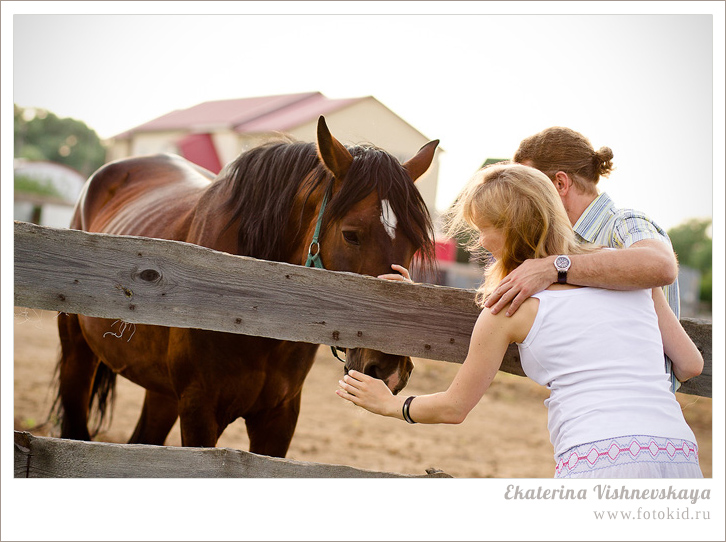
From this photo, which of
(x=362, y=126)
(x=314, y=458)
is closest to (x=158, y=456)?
(x=362, y=126)

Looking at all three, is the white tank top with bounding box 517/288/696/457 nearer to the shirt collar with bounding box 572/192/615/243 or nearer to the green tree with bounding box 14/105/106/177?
the shirt collar with bounding box 572/192/615/243

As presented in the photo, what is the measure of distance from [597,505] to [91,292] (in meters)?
1.75

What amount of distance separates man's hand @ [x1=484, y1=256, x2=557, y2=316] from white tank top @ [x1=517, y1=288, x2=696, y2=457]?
4cm

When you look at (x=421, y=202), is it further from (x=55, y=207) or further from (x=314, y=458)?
(x=55, y=207)

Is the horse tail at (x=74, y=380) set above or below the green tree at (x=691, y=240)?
below

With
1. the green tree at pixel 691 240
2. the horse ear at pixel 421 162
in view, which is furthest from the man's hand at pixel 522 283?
the green tree at pixel 691 240

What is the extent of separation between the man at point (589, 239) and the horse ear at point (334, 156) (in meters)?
0.72

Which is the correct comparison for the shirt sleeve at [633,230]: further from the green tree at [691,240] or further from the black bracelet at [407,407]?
the green tree at [691,240]

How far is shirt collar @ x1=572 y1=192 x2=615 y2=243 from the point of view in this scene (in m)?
2.16

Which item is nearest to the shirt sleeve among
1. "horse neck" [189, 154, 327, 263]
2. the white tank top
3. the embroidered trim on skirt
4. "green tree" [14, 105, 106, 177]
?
the white tank top

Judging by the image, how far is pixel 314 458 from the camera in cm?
566

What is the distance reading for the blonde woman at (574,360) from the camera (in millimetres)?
1644

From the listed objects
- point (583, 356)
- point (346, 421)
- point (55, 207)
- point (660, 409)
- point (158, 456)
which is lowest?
point (346, 421)

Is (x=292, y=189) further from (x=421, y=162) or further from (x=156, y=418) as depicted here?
(x=156, y=418)
